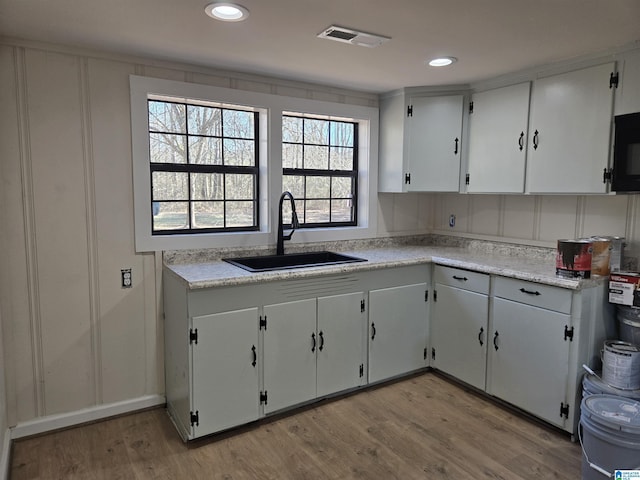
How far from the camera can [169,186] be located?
2.99 meters

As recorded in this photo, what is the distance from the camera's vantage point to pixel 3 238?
7.95 feet

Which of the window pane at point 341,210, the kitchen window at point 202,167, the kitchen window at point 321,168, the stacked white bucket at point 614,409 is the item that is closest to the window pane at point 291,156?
the kitchen window at point 321,168

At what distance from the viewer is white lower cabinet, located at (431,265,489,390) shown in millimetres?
3008

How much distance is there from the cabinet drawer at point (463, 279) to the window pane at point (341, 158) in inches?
45.9

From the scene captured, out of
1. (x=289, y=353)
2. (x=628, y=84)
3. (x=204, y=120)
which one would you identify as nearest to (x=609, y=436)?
(x=289, y=353)

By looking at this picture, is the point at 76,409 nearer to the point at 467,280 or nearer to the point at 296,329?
the point at 296,329

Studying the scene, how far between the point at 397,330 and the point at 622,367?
4.52 ft

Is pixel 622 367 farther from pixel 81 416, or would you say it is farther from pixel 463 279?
pixel 81 416

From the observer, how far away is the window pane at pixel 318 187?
3.59 metres

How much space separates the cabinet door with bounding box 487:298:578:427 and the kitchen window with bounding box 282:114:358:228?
1.52 m

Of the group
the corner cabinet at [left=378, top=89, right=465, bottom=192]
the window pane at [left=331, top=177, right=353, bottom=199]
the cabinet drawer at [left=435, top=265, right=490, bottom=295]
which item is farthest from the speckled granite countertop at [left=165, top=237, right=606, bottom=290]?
the corner cabinet at [left=378, top=89, right=465, bottom=192]

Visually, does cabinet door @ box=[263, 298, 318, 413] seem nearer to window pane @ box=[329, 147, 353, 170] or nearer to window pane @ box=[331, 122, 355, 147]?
window pane @ box=[329, 147, 353, 170]

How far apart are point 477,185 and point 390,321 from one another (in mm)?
1249

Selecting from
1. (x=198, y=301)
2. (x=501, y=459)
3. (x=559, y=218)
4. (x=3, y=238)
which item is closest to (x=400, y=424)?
(x=501, y=459)
